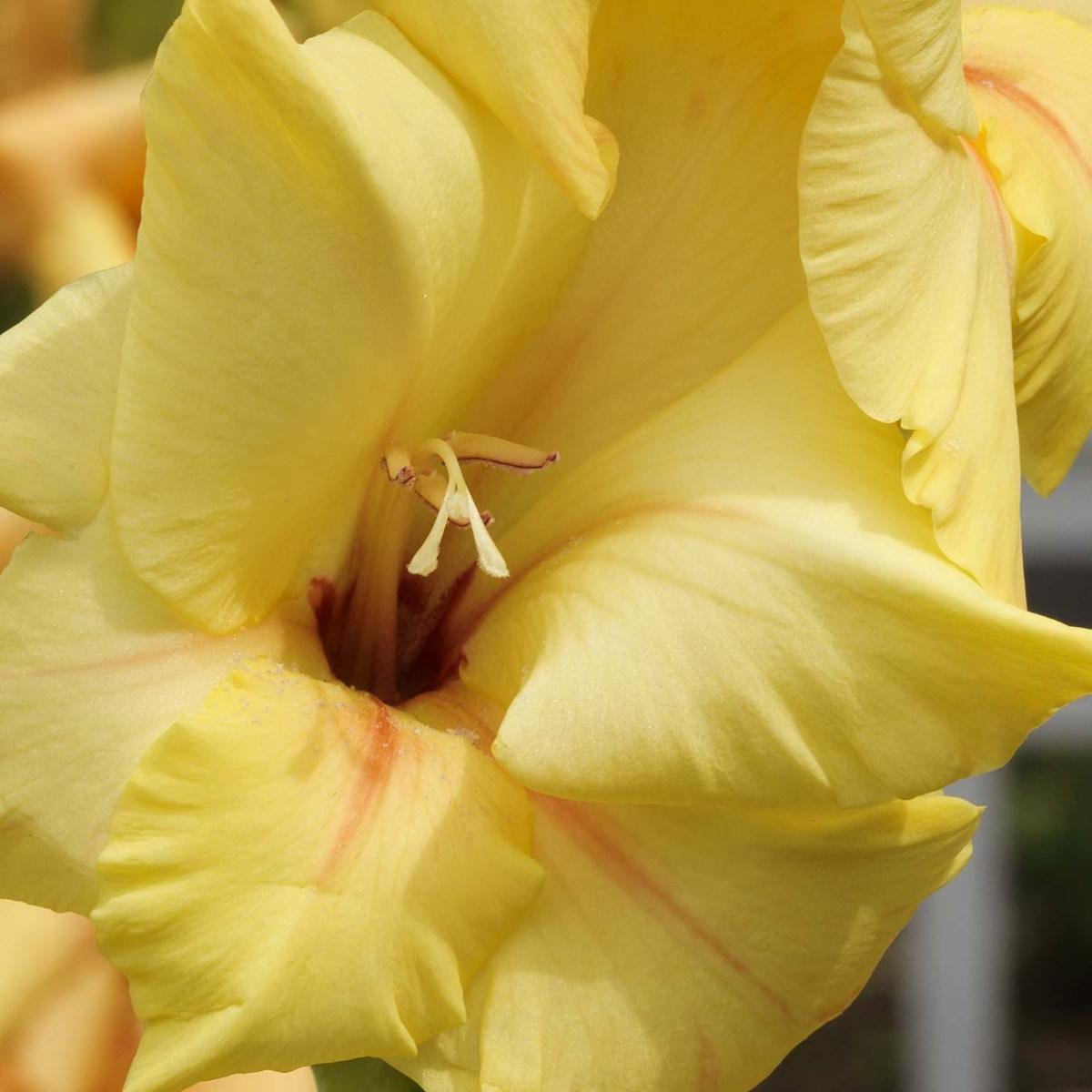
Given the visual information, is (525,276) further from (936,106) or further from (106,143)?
(106,143)

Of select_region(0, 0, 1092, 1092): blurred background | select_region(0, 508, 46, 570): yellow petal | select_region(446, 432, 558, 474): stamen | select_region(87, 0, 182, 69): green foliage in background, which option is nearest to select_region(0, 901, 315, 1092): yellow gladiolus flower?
select_region(0, 0, 1092, 1092): blurred background

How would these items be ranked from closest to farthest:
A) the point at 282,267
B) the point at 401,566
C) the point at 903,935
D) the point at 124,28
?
the point at 282,267 → the point at 401,566 → the point at 124,28 → the point at 903,935

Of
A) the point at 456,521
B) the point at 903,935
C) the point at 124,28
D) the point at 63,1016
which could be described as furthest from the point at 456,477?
the point at 903,935

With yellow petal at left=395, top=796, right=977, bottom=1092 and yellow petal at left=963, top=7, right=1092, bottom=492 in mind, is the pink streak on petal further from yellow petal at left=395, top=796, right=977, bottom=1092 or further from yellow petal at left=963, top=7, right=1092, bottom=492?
yellow petal at left=395, top=796, right=977, bottom=1092

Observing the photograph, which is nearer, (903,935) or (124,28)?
(124,28)

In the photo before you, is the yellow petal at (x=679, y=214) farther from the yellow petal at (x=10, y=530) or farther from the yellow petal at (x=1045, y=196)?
the yellow petal at (x=10, y=530)

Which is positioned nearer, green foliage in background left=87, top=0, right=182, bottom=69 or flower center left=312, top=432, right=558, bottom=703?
flower center left=312, top=432, right=558, bottom=703

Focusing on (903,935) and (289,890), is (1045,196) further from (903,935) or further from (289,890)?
(903,935)
